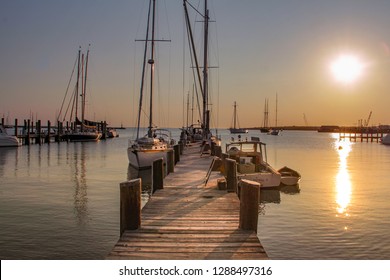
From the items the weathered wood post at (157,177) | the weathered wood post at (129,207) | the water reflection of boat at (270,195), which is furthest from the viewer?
the water reflection of boat at (270,195)

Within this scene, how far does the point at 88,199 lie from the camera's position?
22.4 meters

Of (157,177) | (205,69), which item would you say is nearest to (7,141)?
(205,69)

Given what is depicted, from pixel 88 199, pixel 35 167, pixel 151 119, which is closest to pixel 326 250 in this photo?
pixel 88 199

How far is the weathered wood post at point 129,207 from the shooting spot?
9609 mm

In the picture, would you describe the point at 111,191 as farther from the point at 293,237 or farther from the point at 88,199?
the point at 293,237

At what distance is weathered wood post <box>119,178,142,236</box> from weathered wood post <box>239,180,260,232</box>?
2377mm

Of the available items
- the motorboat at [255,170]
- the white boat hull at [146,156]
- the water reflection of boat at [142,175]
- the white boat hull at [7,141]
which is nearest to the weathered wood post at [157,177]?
the motorboat at [255,170]

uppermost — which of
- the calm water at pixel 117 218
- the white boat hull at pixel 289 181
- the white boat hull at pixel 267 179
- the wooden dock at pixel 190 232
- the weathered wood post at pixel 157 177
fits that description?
the weathered wood post at pixel 157 177

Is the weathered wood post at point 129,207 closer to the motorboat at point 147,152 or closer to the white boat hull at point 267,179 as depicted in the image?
the white boat hull at point 267,179

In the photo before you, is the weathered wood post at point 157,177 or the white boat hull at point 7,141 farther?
the white boat hull at point 7,141

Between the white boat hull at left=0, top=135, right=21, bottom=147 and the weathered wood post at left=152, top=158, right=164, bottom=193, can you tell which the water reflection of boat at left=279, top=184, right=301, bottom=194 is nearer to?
the weathered wood post at left=152, top=158, right=164, bottom=193

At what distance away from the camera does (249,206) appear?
9.88m

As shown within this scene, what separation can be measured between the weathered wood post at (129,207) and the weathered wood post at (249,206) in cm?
238
